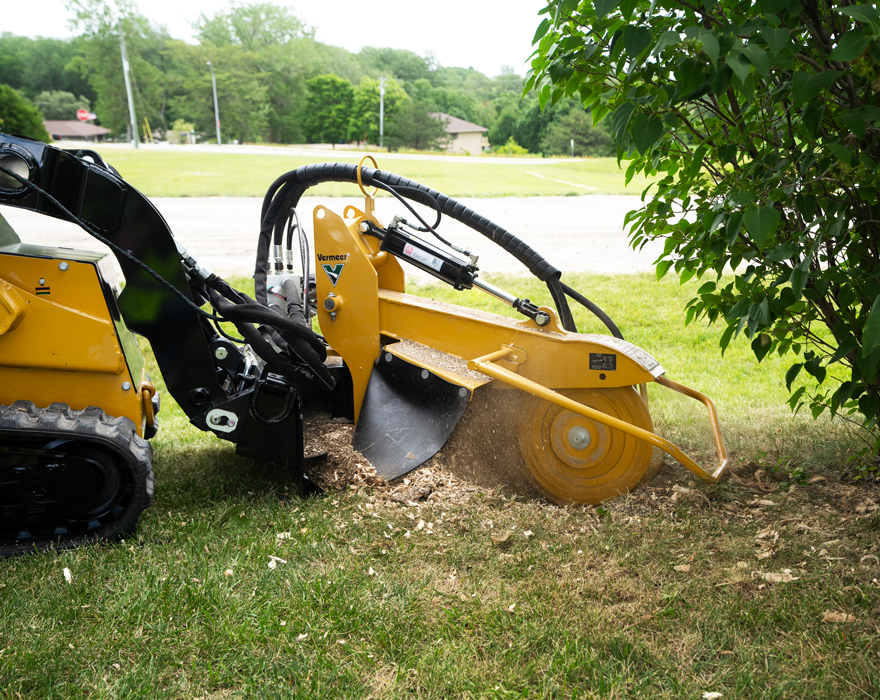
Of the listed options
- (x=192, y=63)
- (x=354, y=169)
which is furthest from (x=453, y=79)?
(x=354, y=169)

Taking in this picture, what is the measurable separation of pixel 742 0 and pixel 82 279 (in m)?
2.65

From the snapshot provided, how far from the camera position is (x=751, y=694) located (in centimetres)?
212

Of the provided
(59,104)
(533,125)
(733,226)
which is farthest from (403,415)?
(59,104)

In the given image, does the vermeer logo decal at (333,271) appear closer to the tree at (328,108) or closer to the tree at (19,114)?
the tree at (19,114)

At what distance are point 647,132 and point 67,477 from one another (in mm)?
2474

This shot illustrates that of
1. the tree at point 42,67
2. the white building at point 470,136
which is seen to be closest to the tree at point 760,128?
the white building at point 470,136

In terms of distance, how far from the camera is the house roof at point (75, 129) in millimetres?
66188

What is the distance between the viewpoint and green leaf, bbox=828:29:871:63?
190 centimetres

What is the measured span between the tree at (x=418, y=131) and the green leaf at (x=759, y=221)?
50.7 m

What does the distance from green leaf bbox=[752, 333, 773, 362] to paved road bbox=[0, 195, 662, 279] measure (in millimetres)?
6262

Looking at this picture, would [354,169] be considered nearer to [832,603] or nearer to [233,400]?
[233,400]

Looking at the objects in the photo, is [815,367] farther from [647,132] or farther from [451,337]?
[451,337]

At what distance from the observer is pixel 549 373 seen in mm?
3248

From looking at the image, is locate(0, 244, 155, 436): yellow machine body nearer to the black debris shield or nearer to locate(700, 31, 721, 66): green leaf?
the black debris shield
